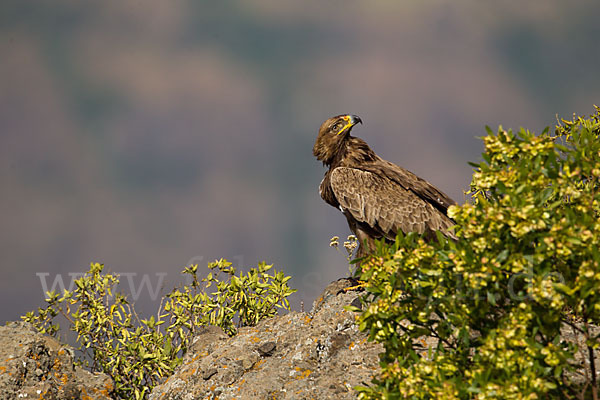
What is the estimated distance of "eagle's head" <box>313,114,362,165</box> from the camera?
10742 millimetres

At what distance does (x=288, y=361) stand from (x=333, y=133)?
481 cm

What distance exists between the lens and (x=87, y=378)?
349 inches

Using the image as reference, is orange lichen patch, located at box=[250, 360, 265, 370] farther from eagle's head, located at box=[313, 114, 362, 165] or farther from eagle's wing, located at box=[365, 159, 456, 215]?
eagle's head, located at box=[313, 114, 362, 165]

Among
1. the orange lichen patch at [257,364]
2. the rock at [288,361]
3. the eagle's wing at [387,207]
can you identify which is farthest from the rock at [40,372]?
the eagle's wing at [387,207]

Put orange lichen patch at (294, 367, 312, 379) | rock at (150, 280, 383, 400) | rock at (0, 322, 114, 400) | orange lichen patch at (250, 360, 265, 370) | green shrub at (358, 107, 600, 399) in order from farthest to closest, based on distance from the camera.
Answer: rock at (0, 322, 114, 400) < orange lichen patch at (250, 360, 265, 370) < orange lichen patch at (294, 367, 312, 379) < rock at (150, 280, 383, 400) < green shrub at (358, 107, 600, 399)

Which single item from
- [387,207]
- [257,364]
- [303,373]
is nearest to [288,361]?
[303,373]

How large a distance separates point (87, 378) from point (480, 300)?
683 centimetres

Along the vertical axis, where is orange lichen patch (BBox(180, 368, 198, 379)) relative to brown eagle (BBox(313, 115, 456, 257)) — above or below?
below

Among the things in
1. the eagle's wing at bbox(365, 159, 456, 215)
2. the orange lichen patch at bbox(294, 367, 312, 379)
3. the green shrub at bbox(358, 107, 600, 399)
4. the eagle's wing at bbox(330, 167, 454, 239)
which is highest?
the eagle's wing at bbox(365, 159, 456, 215)

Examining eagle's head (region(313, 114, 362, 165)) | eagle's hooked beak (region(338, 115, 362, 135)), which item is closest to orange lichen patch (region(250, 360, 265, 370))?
eagle's head (region(313, 114, 362, 165))

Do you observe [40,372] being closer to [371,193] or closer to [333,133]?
[371,193]

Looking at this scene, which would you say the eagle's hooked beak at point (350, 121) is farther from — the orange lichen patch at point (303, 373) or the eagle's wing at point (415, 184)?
the orange lichen patch at point (303, 373)

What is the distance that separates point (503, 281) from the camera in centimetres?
428

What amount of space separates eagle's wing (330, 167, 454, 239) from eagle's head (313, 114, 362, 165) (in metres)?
0.90
